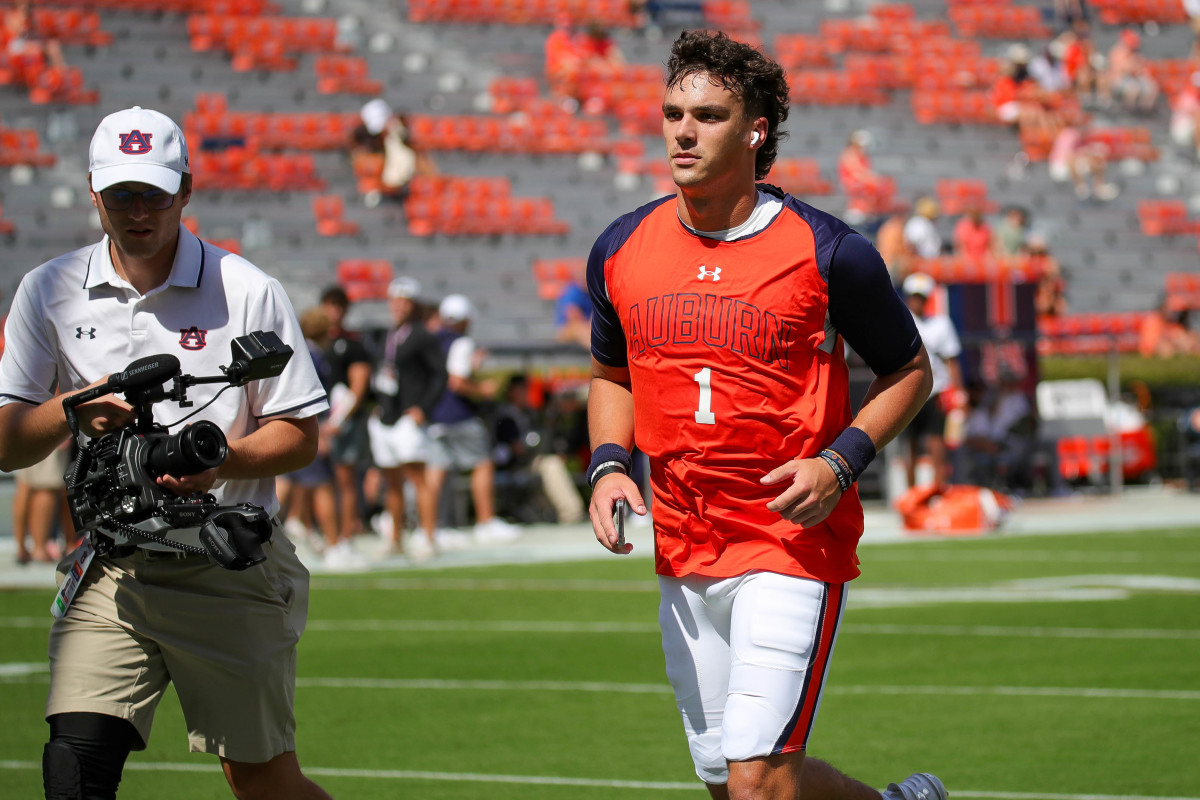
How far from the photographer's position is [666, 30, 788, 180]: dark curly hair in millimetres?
4359

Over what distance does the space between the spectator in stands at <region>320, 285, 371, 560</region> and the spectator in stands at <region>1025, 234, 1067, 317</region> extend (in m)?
16.9

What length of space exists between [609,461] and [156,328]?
4.19 feet

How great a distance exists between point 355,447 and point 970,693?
7.68 m

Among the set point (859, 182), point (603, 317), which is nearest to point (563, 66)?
point (859, 182)

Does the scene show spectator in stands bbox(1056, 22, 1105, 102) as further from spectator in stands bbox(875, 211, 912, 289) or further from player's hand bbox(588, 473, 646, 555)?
player's hand bbox(588, 473, 646, 555)

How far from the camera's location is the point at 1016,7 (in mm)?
38188

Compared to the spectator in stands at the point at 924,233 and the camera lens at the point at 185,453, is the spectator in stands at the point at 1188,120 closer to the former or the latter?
the spectator in stands at the point at 924,233

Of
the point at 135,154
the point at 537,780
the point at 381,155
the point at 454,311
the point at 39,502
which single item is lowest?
the point at 537,780

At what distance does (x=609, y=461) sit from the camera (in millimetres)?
4539

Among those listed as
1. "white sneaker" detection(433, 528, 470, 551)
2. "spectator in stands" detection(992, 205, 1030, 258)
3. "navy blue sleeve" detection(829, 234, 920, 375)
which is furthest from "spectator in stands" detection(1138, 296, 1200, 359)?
"navy blue sleeve" detection(829, 234, 920, 375)

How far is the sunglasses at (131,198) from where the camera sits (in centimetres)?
432

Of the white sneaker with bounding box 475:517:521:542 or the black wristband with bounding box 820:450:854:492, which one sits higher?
the black wristband with bounding box 820:450:854:492

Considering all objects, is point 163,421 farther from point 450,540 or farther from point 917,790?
point 450,540

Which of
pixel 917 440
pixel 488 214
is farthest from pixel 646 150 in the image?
pixel 917 440
